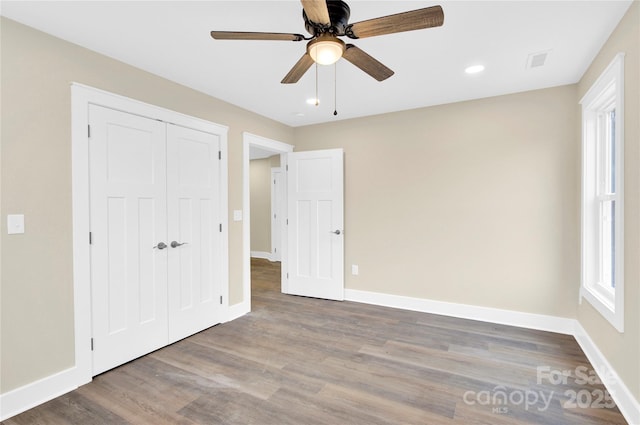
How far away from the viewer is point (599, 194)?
2771 millimetres

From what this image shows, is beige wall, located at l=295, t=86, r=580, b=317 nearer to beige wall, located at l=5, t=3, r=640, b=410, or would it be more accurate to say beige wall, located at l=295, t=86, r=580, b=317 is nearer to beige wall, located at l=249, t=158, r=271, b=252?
beige wall, located at l=5, t=3, r=640, b=410

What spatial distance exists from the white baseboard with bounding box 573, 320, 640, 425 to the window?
35 cm

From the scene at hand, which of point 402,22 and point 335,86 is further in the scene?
point 335,86

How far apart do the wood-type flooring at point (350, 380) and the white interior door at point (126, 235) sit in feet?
0.84

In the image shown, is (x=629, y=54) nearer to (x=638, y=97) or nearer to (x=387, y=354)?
(x=638, y=97)

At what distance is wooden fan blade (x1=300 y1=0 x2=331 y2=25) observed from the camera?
4.56ft

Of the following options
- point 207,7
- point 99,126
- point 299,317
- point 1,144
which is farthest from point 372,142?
point 1,144

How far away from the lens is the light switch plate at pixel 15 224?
2.01m

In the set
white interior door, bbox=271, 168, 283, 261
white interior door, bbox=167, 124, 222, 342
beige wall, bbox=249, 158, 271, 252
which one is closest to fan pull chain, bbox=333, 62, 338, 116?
white interior door, bbox=167, 124, 222, 342

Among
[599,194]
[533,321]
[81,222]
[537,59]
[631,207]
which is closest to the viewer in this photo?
[631,207]

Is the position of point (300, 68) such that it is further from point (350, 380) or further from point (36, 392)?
point (36, 392)

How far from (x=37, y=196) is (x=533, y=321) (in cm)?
452

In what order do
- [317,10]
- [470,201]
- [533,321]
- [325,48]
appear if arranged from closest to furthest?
1. [317,10]
2. [325,48]
3. [533,321]
4. [470,201]

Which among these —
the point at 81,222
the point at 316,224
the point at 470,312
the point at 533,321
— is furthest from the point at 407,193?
the point at 81,222
